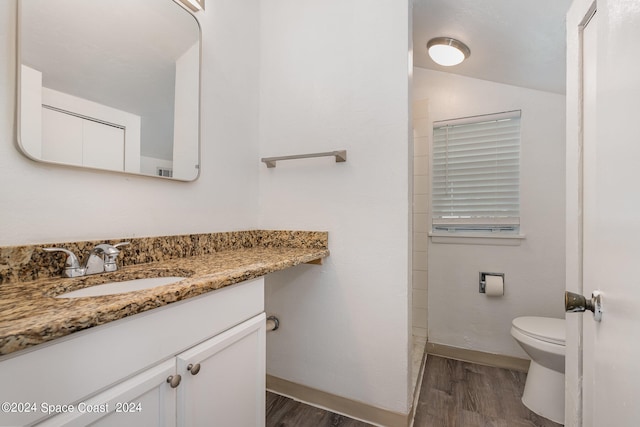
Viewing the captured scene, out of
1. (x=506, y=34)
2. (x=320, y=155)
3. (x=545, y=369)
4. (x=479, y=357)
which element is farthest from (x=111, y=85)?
(x=479, y=357)

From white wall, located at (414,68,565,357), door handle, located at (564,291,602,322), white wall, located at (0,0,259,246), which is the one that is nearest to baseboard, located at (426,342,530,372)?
white wall, located at (414,68,565,357)

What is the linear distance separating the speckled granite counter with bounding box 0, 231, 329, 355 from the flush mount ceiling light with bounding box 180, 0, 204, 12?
3.58 feet

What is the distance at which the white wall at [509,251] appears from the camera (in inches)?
77.3

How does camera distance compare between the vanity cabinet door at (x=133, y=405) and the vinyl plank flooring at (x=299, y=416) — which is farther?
the vinyl plank flooring at (x=299, y=416)

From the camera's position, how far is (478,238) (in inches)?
84.7

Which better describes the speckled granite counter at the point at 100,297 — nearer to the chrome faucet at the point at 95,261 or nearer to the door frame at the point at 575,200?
the chrome faucet at the point at 95,261

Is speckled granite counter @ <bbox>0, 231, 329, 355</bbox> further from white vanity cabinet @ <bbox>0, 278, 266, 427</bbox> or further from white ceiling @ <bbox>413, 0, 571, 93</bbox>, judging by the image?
white ceiling @ <bbox>413, 0, 571, 93</bbox>

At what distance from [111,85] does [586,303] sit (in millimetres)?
1663

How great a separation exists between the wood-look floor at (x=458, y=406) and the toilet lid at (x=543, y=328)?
43cm

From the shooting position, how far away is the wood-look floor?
1.50 meters

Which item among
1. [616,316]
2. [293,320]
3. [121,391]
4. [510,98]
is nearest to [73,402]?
[121,391]

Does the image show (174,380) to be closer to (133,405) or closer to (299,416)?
(133,405)

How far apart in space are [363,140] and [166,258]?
111 cm

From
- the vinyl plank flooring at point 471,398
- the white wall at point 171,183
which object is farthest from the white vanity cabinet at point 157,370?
the vinyl plank flooring at point 471,398
